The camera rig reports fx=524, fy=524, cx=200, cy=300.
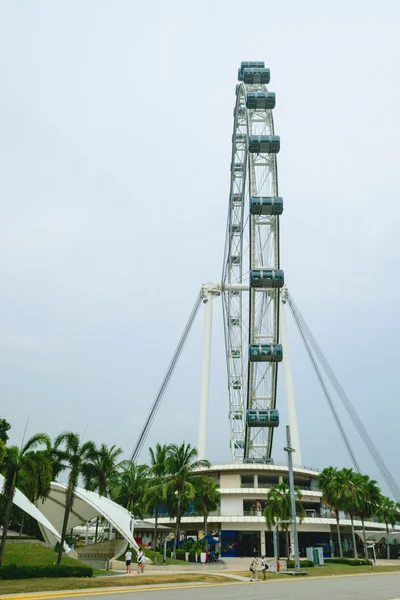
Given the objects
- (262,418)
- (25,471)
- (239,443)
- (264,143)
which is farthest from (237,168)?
(25,471)

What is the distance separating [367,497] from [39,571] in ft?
141

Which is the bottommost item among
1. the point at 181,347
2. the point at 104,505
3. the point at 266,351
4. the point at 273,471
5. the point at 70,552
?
the point at 70,552

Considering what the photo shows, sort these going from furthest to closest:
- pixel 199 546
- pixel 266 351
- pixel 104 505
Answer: pixel 266 351
pixel 199 546
pixel 104 505

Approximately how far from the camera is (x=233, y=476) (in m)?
71.3

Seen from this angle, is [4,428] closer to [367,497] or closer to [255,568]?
[255,568]

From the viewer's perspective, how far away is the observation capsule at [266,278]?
210 ft

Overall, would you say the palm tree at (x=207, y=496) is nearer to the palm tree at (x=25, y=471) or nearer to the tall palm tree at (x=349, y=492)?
the tall palm tree at (x=349, y=492)

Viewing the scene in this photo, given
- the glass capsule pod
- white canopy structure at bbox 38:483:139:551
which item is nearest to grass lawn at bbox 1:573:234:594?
white canopy structure at bbox 38:483:139:551

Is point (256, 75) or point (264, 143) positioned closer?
point (264, 143)

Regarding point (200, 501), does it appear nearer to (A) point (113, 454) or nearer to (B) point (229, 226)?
(A) point (113, 454)

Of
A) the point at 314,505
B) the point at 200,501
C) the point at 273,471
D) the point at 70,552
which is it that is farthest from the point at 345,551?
the point at 70,552

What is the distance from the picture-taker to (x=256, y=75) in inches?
2805

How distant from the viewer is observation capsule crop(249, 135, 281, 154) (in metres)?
64.8

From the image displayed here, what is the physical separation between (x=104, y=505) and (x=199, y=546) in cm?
1147
